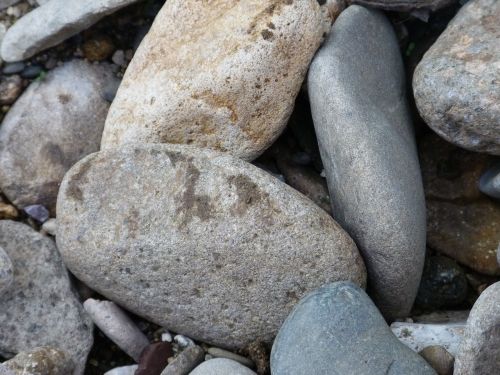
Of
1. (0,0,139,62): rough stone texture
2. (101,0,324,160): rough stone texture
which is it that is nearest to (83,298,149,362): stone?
(101,0,324,160): rough stone texture

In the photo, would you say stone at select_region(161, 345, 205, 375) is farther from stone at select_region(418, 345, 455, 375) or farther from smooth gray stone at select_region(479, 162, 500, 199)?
smooth gray stone at select_region(479, 162, 500, 199)

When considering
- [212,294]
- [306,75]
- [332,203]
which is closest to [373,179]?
[332,203]

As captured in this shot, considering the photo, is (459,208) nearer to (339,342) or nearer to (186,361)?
(339,342)

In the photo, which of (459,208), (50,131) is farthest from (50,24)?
(459,208)

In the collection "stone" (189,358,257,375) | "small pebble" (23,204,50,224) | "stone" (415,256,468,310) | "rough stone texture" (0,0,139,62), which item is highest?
"rough stone texture" (0,0,139,62)

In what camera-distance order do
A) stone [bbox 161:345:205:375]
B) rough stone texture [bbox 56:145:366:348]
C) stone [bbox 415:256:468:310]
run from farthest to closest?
1. stone [bbox 415:256:468:310]
2. stone [bbox 161:345:205:375]
3. rough stone texture [bbox 56:145:366:348]

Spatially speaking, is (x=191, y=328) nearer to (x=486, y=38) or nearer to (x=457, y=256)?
(x=457, y=256)
